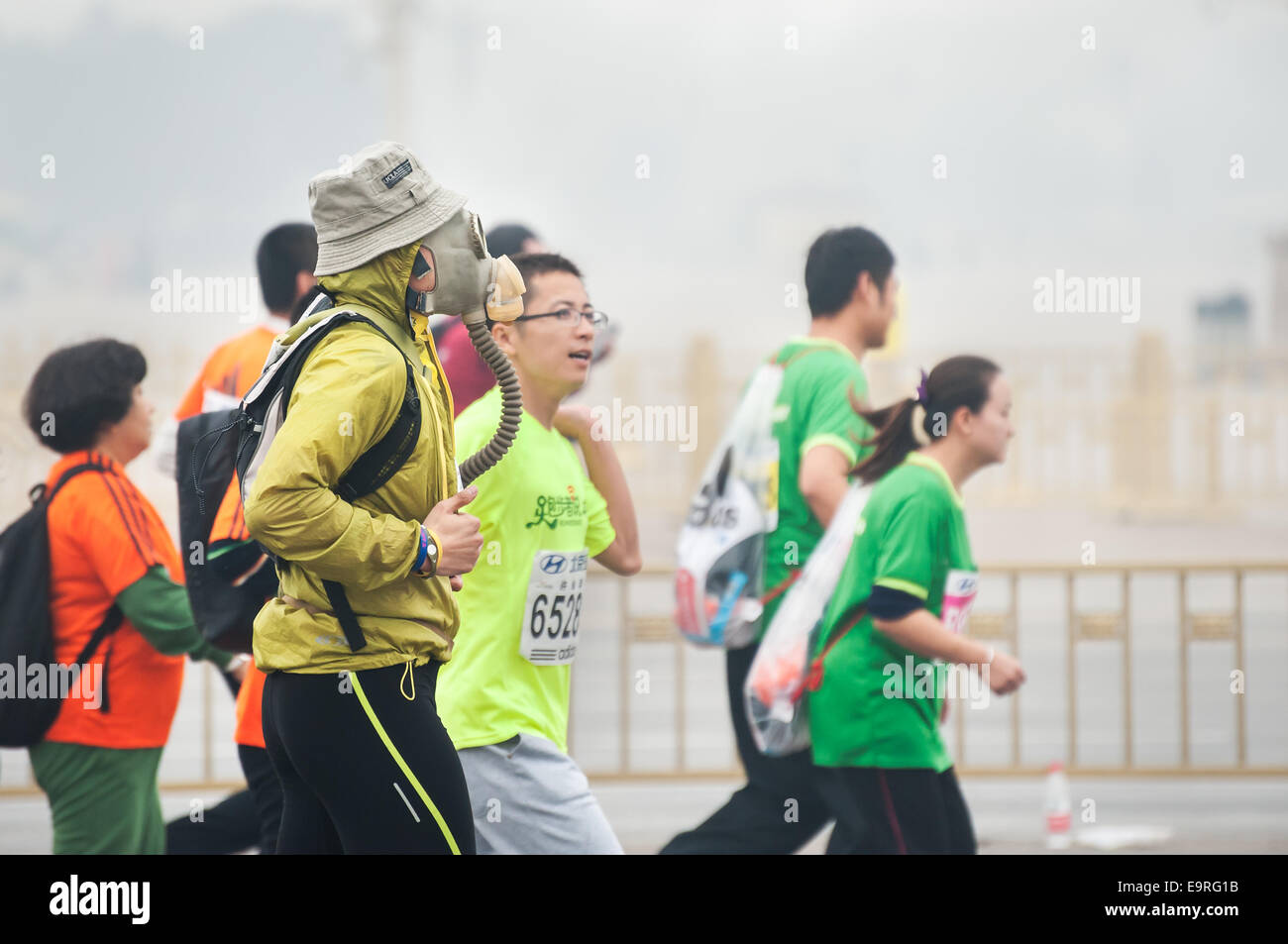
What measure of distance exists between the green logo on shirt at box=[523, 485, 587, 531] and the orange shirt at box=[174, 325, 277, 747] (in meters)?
0.71

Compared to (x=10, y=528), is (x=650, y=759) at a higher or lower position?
lower

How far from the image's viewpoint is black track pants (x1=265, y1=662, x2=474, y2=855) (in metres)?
2.95

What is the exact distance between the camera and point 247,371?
14.5ft

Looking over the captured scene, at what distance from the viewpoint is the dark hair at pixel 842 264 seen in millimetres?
4926

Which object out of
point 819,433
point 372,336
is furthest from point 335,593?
point 819,433

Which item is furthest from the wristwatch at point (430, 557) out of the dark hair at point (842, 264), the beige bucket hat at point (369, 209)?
the dark hair at point (842, 264)

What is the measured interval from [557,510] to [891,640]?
41.4 inches

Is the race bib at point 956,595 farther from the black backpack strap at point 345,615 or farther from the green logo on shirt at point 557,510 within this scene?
the black backpack strap at point 345,615

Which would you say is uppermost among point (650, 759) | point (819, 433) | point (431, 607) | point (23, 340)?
point (23, 340)

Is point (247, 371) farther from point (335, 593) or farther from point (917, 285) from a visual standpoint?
point (917, 285)

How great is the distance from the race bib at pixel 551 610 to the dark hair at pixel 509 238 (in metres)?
1.74

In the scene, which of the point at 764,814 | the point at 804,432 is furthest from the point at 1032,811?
the point at 804,432

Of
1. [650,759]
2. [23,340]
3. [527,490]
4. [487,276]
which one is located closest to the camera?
[487,276]
